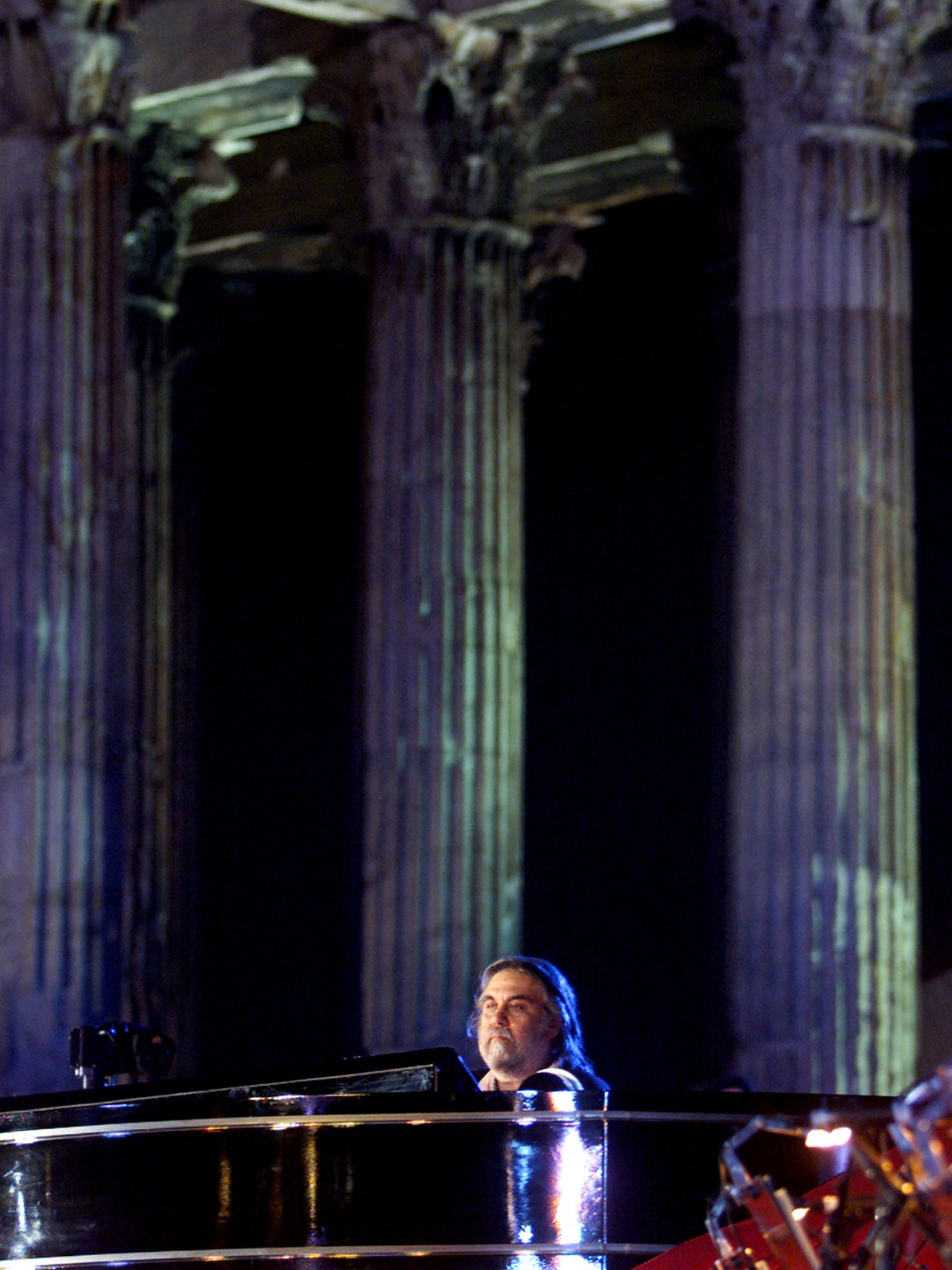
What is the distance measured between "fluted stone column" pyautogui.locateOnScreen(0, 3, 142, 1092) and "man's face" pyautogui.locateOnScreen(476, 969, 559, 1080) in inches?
303

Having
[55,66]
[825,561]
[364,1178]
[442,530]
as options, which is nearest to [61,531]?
[442,530]

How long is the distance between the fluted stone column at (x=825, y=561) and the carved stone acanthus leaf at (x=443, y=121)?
2.17 metres

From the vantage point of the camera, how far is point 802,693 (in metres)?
15.2

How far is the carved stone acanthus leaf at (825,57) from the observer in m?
15.6

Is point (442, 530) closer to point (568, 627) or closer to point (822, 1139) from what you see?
point (568, 627)

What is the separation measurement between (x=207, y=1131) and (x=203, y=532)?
16.7 m

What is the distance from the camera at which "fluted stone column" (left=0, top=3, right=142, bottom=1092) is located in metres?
15.9

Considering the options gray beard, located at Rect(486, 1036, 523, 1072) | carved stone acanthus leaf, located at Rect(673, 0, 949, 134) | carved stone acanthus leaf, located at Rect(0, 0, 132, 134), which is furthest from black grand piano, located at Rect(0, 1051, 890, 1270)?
carved stone acanthus leaf, located at Rect(0, 0, 132, 134)

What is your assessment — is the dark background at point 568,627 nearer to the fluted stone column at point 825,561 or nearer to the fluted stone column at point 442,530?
the fluted stone column at point 442,530

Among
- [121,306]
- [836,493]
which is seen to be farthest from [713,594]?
[121,306]

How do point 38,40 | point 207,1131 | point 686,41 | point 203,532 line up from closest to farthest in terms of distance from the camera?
point 207,1131, point 38,40, point 686,41, point 203,532

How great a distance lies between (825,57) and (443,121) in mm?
3064

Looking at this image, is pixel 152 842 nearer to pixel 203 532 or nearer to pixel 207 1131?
pixel 203 532

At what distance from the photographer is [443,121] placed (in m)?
17.7
